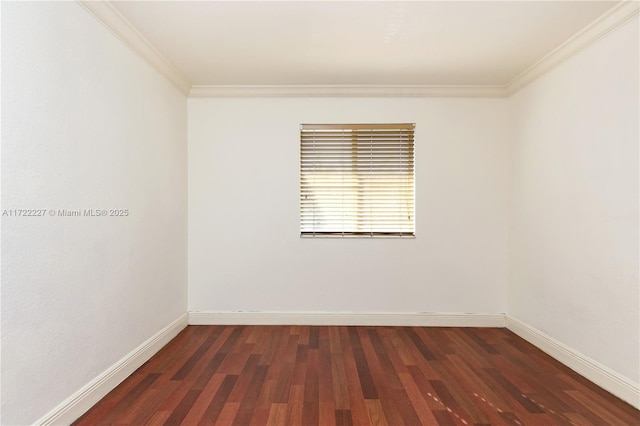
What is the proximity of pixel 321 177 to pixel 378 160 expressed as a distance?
0.72m

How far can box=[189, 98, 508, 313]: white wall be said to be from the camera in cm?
414

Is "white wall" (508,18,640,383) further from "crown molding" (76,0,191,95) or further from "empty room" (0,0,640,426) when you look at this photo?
"crown molding" (76,0,191,95)

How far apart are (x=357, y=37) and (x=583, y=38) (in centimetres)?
185

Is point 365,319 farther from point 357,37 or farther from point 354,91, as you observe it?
point 357,37

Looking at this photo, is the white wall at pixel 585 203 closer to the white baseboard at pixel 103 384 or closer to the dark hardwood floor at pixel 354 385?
the dark hardwood floor at pixel 354 385

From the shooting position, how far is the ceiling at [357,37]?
2.50 metres

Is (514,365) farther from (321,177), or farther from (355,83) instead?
(355,83)

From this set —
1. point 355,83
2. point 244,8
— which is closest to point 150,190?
point 244,8

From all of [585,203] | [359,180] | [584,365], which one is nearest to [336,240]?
[359,180]

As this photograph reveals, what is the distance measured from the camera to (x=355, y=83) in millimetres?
3982

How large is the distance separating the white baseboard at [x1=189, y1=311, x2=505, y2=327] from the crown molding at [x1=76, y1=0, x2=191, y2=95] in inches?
109

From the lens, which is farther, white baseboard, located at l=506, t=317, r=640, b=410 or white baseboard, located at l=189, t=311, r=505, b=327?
white baseboard, located at l=189, t=311, r=505, b=327

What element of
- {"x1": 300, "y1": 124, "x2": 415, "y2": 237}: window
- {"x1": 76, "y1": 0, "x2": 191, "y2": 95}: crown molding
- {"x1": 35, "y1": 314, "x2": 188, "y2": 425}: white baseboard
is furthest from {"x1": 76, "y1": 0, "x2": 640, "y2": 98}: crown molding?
{"x1": 35, "y1": 314, "x2": 188, "y2": 425}: white baseboard

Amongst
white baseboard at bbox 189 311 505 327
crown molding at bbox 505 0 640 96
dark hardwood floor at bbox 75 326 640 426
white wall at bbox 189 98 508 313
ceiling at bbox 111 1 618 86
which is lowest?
dark hardwood floor at bbox 75 326 640 426
